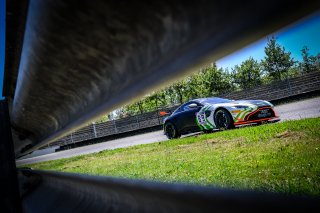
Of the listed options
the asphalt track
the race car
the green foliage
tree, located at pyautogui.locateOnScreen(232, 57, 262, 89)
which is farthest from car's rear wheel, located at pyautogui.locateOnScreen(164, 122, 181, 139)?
tree, located at pyautogui.locateOnScreen(232, 57, 262, 89)

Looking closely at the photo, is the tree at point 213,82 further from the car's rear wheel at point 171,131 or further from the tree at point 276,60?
the car's rear wheel at point 171,131

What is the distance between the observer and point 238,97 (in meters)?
25.5

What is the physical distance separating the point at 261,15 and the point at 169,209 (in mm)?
365

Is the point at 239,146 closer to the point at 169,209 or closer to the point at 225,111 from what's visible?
the point at 225,111

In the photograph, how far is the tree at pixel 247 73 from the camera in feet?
147

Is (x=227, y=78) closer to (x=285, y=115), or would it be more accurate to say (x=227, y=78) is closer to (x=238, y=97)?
(x=238, y=97)

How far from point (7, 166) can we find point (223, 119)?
28.3 ft

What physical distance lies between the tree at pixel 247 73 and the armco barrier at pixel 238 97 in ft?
65.5

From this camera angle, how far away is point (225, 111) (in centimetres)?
909

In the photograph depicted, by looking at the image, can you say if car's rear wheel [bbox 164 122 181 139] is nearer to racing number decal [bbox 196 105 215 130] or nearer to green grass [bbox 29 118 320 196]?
racing number decal [bbox 196 105 215 130]

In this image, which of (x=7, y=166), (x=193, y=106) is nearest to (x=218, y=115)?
(x=193, y=106)

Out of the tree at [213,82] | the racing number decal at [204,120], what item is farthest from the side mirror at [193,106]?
the tree at [213,82]

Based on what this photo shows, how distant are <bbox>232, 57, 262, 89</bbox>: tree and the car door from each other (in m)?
35.7

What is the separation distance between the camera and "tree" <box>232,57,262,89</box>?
44656mm
